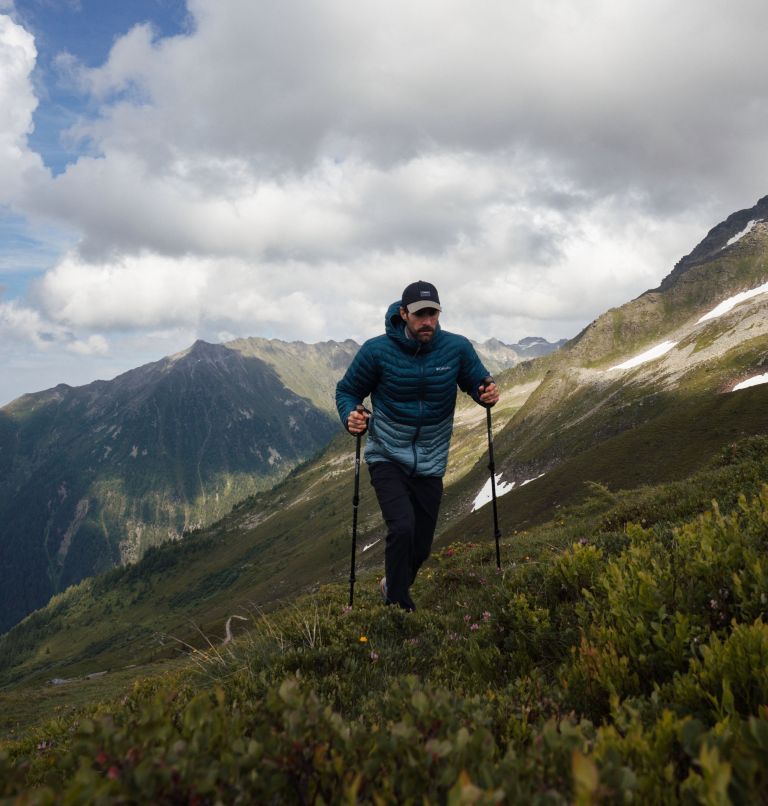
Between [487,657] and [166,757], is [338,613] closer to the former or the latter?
[487,657]

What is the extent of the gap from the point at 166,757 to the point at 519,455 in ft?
259

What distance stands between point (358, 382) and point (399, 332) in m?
1.09

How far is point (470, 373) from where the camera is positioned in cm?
898

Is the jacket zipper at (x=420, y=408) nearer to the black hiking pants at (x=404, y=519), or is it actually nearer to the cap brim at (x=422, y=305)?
the black hiking pants at (x=404, y=519)

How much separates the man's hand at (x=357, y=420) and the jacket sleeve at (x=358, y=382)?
0.53ft

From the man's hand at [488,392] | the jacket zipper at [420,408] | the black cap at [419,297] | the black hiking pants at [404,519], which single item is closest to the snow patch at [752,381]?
the man's hand at [488,392]

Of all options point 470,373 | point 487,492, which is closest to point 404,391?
point 470,373

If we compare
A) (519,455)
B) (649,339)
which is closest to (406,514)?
(519,455)

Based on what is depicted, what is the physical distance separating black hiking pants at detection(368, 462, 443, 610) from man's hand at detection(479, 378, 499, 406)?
160cm

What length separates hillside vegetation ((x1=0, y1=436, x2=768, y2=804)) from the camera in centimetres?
207

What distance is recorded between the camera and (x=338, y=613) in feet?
24.4

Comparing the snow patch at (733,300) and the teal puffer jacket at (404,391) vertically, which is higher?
the snow patch at (733,300)

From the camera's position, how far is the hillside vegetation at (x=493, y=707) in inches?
81.6

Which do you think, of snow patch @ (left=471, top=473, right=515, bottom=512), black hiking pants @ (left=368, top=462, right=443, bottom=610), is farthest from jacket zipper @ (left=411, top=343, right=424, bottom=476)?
snow patch @ (left=471, top=473, right=515, bottom=512)
